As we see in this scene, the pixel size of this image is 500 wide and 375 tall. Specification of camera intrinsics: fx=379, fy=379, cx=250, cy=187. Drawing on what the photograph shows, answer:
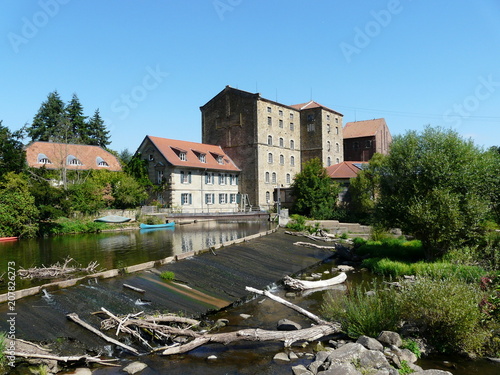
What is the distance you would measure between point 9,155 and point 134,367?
30099mm

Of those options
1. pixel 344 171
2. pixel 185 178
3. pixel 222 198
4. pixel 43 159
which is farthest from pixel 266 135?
pixel 43 159

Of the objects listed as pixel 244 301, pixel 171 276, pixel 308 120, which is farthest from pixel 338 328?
pixel 308 120

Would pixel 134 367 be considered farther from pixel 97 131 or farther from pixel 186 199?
pixel 97 131

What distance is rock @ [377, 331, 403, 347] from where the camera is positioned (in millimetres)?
9258

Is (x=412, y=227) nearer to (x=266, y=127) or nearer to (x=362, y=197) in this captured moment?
(x=362, y=197)

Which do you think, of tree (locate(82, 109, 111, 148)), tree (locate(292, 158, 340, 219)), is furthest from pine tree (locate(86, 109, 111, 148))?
tree (locate(292, 158, 340, 219))

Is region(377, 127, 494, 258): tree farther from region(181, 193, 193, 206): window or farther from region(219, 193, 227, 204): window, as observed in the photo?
region(219, 193, 227, 204): window

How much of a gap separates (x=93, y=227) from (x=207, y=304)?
2357cm

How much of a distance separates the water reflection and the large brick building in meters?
19.7

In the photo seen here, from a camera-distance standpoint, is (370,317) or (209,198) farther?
(209,198)

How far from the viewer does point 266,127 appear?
51.3m

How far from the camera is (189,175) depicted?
1763 inches

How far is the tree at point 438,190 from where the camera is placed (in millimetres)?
18109

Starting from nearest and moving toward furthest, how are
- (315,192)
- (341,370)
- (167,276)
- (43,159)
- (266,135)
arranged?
(341,370)
(167,276)
(315,192)
(43,159)
(266,135)
